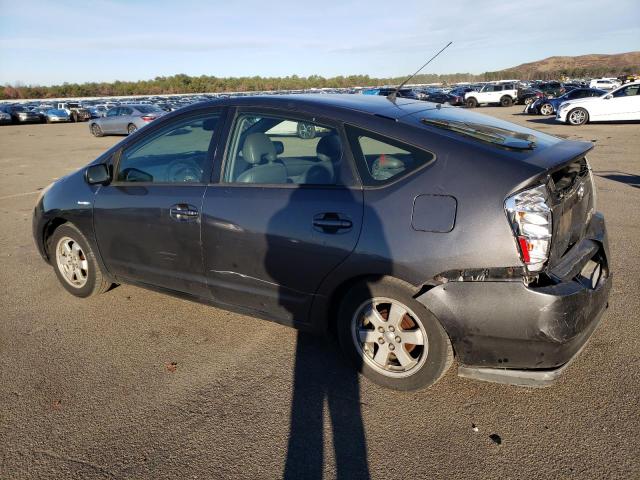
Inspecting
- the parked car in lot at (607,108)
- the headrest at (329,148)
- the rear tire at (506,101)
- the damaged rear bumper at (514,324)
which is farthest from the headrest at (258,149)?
the rear tire at (506,101)

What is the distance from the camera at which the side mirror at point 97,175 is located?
3668 millimetres

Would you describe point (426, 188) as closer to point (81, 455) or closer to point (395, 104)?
point (395, 104)

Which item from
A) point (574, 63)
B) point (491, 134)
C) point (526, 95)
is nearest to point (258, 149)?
point (491, 134)

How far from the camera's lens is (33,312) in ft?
13.2

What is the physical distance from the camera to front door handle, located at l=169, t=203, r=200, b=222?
3.17 metres

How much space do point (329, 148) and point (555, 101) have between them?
2715 cm

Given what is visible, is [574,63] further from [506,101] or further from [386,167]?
[386,167]

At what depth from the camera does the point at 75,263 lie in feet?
13.6

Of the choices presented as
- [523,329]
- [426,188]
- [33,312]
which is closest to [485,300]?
[523,329]

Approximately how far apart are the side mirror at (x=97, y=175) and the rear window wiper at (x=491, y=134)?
2459 millimetres

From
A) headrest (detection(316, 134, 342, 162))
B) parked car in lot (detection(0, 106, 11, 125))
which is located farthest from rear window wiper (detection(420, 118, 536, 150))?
parked car in lot (detection(0, 106, 11, 125))

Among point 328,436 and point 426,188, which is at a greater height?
point 426,188

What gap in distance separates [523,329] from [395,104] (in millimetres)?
1744

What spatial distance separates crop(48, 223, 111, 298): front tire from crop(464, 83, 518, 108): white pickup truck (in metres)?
37.6
